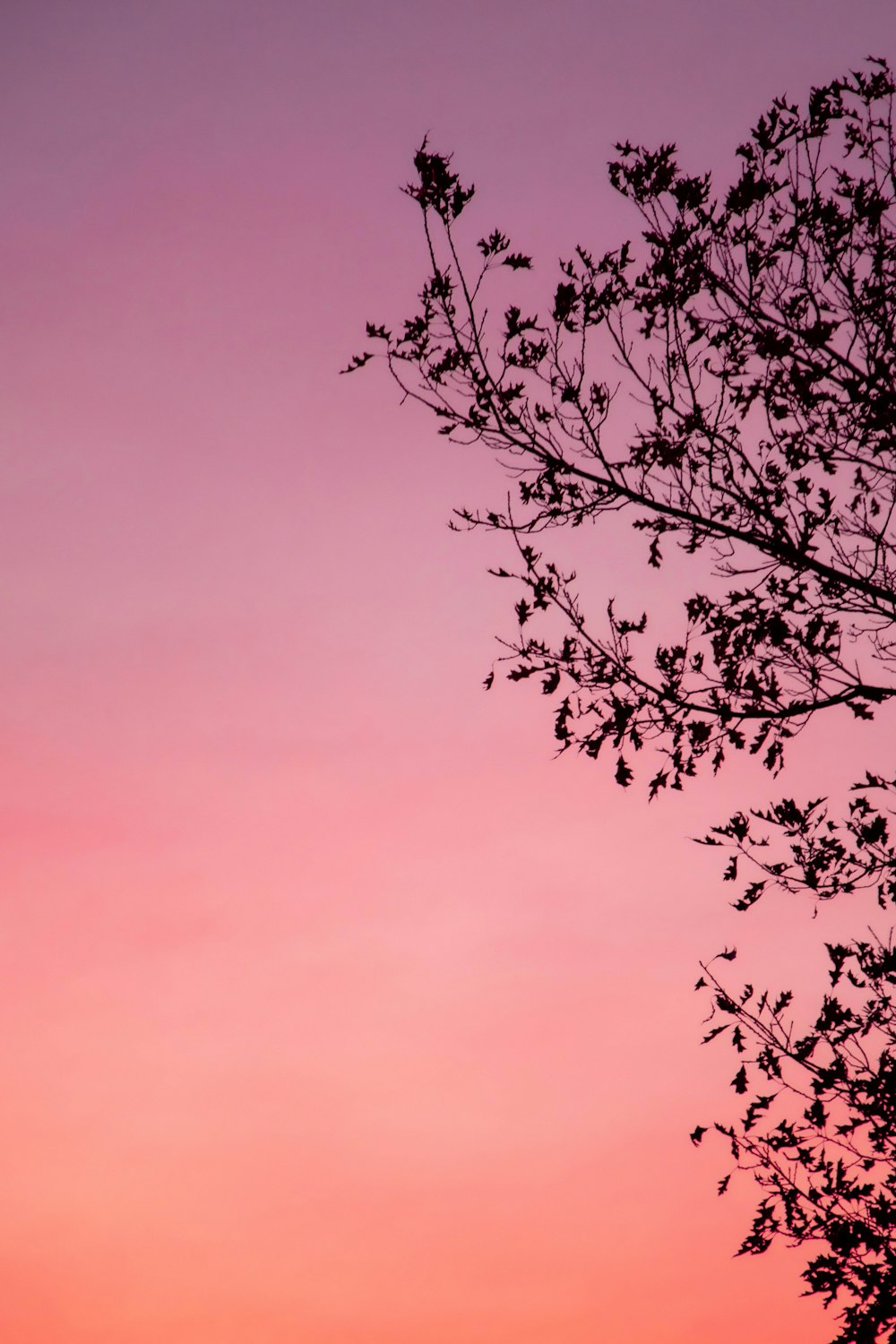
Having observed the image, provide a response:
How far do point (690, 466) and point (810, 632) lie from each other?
1347 mm

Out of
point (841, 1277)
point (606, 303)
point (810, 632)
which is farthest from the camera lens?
point (606, 303)

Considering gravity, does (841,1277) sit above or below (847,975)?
below

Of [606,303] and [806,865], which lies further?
[606,303]

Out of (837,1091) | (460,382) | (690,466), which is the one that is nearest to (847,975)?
(837,1091)

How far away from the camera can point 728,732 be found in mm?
8797

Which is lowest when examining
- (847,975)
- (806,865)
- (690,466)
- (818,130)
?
(847,975)

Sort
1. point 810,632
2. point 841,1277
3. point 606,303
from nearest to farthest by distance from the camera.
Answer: point 841,1277, point 810,632, point 606,303

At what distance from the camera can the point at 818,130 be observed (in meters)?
9.14

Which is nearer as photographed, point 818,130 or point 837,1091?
point 837,1091

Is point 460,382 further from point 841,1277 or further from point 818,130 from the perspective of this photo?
point 841,1277

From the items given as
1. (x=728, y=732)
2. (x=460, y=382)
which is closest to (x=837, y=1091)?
(x=728, y=732)

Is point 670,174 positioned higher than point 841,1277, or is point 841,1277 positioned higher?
point 670,174

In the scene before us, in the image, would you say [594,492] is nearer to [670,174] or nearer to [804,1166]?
[670,174]

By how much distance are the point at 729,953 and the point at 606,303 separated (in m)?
4.45
